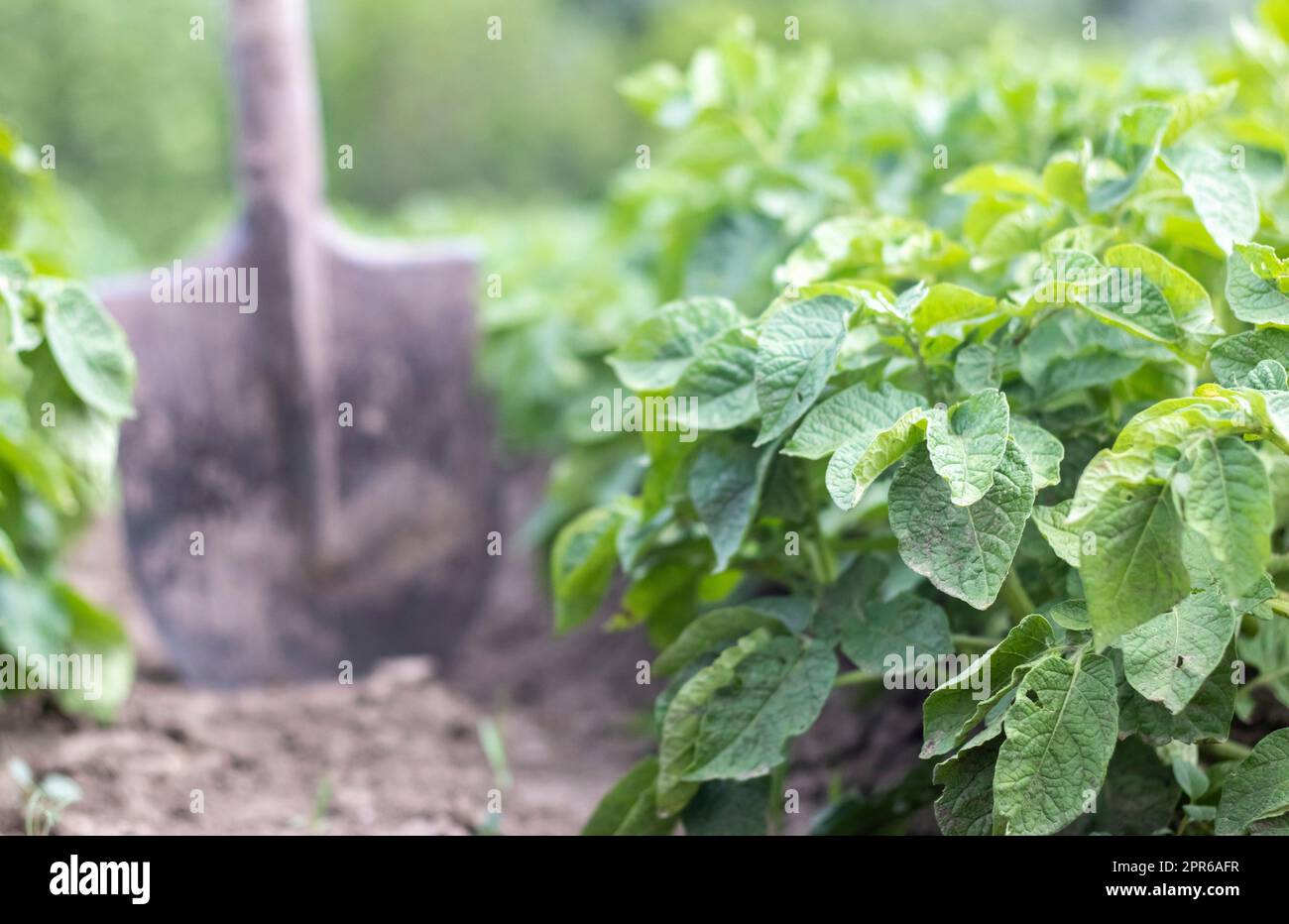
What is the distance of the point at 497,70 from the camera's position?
11219 mm

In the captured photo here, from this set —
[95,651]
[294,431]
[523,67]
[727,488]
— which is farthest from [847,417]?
[523,67]

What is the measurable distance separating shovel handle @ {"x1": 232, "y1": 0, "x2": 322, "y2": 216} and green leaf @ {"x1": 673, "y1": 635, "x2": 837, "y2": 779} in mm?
1682

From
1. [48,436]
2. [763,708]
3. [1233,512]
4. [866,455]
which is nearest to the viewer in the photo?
[1233,512]

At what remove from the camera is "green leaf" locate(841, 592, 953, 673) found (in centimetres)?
112

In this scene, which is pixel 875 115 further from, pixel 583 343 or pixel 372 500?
pixel 372 500

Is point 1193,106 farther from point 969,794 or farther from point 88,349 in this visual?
point 88,349

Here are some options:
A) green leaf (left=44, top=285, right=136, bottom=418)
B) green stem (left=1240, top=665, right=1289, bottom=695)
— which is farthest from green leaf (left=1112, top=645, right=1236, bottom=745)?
green leaf (left=44, top=285, right=136, bottom=418)

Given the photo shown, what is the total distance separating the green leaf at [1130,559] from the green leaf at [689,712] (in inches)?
15.1

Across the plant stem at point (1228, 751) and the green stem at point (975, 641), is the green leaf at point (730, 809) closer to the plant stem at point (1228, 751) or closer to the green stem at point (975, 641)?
the green stem at point (975, 641)

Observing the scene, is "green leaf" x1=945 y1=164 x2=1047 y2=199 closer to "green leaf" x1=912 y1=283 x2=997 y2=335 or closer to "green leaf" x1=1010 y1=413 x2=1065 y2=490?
"green leaf" x1=912 y1=283 x2=997 y2=335

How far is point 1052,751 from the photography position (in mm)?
975

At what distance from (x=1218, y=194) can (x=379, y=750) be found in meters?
1.43

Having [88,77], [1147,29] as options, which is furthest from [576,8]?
[88,77]
